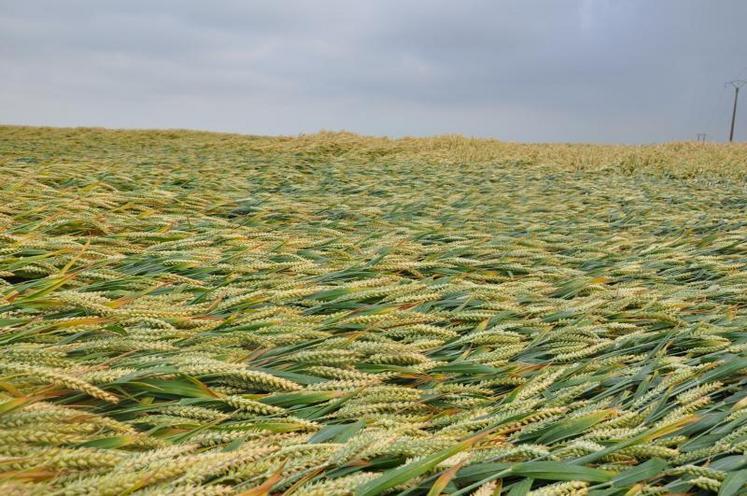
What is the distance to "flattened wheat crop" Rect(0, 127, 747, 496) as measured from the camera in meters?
1.28

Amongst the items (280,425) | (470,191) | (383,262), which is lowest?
(280,425)

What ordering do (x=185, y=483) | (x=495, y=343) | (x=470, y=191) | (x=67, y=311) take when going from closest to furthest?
1. (x=185, y=483)
2. (x=67, y=311)
3. (x=495, y=343)
4. (x=470, y=191)

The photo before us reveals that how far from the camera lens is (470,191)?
282 inches

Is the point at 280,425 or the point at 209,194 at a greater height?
the point at 209,194

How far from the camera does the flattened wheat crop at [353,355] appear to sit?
50.3 inches

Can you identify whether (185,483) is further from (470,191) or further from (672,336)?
(470,191)

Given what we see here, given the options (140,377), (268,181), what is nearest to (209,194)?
(268,181)

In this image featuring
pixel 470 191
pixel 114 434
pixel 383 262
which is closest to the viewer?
pixel 114 434

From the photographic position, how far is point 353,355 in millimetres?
1951

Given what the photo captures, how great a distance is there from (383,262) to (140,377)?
1825mm

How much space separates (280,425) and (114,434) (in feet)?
1.25

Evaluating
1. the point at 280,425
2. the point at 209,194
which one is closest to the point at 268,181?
the point at 209,194

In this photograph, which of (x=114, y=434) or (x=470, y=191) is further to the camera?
(x=470, y=191)

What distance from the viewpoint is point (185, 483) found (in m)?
1.13
